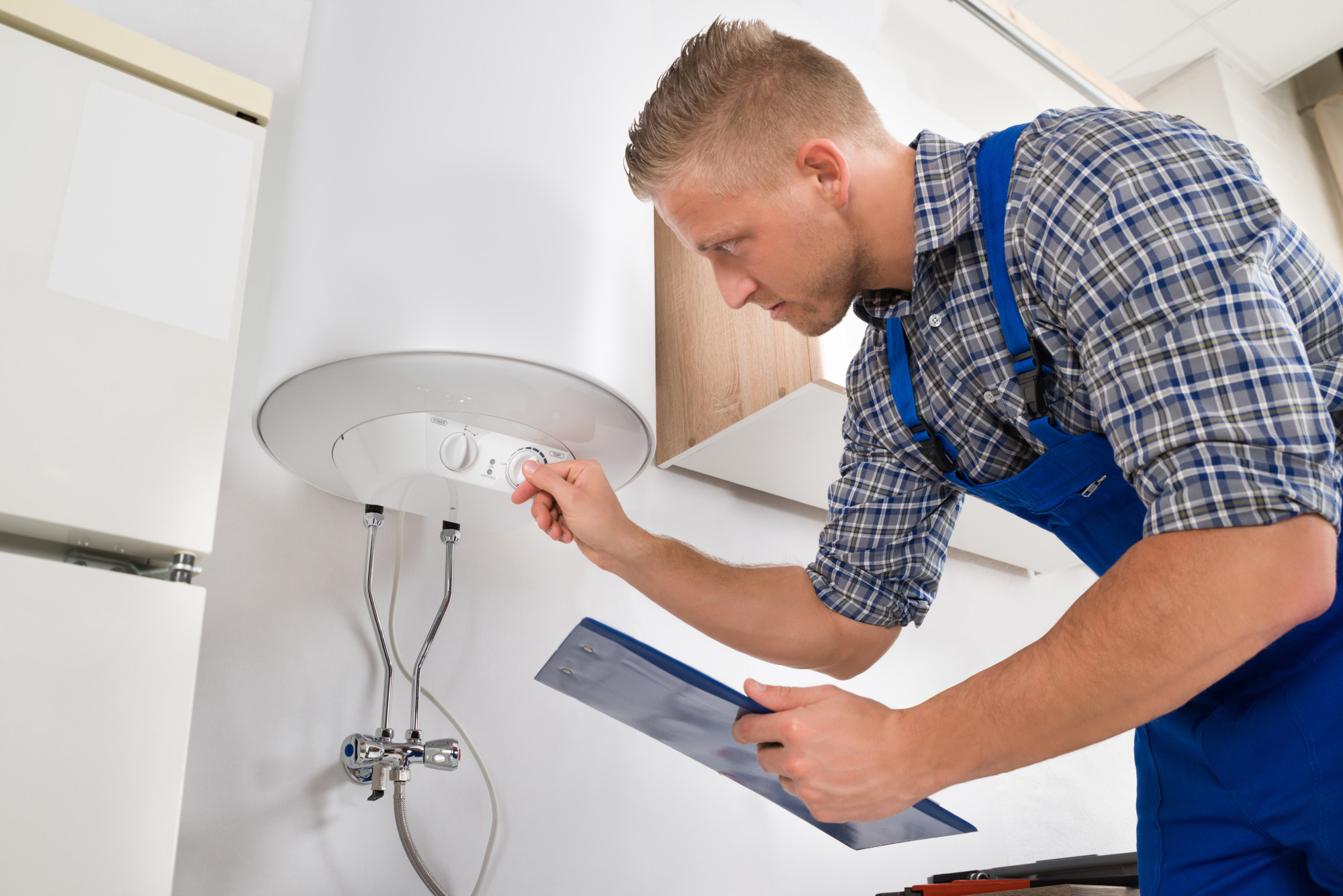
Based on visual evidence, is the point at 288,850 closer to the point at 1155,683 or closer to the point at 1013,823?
the point at 1155,683

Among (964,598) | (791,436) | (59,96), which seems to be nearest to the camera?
(59,96)

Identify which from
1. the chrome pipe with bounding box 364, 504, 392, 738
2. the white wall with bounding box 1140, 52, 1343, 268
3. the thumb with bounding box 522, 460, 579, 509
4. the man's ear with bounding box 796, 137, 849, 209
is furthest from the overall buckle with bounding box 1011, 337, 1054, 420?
the white wall with bounding box 1140, 52, 1343, 268

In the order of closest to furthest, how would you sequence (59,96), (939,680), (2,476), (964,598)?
(2,476)
(59,96)
(939,680)
(964,598)

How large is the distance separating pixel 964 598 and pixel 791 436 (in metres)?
0.80

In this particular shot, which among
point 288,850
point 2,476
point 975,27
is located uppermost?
point 975,27

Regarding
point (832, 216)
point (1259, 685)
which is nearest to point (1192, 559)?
point (1259, 685)

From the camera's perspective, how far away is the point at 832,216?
1.01 m

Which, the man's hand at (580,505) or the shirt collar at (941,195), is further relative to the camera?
the man's hand at (580,505)

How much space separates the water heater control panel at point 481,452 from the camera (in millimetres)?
1055

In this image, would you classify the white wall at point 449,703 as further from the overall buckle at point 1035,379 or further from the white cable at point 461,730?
the overall buckle at point 1035,379

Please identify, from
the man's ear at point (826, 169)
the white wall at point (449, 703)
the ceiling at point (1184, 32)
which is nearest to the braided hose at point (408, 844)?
the white wall at point (449, 703)

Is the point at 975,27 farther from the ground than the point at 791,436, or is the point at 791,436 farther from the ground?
the point at 975,27

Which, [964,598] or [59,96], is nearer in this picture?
[59,96]

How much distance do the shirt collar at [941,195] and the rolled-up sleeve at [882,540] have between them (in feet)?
0.84
